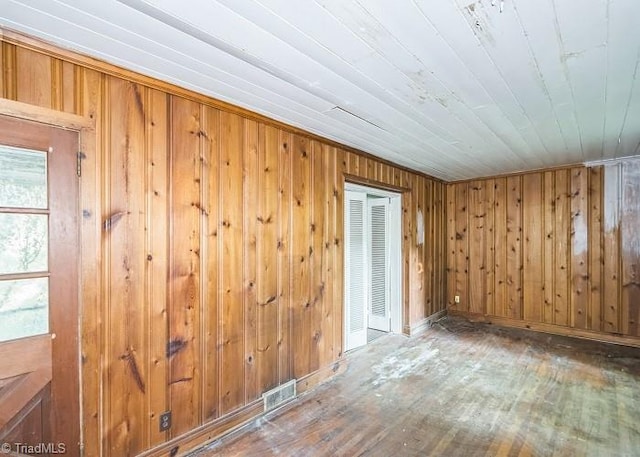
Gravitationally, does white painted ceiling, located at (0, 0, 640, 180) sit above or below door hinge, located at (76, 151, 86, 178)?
above

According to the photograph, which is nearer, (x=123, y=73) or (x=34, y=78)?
(x=34, y=78)

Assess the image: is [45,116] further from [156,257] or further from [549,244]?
A: [549,244]

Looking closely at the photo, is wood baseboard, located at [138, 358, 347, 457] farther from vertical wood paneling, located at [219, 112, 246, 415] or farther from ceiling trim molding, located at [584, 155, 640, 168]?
ceiling trim molding, located at [584, 155, 640, 168]

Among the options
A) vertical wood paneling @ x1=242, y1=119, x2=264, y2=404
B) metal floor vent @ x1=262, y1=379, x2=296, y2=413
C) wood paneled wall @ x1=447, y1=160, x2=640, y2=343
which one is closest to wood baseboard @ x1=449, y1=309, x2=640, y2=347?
wood paneled wall @ x1=447, y1=160, x2=640, y2=343

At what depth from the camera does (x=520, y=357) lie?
381 cm

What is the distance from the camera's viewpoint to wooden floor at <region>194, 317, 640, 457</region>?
87.9 inches

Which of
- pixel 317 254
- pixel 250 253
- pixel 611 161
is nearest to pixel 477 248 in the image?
pixel 611 161

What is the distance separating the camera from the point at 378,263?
4832mm

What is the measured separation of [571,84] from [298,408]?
305 centimetres

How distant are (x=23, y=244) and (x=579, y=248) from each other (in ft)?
19.1

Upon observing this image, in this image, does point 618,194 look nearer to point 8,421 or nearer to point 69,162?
point 69,162

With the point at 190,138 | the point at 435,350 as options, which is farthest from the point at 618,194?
the point at 190,138

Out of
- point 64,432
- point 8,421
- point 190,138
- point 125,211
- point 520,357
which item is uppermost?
point 190,138

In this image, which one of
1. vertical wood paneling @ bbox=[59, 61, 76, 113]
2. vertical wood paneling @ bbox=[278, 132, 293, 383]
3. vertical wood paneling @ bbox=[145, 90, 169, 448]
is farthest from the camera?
→ vertical wood paneling @ bbox=[278, 132, 293, 383]
